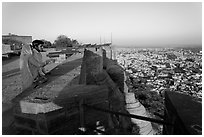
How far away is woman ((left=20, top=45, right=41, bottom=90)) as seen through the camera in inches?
136

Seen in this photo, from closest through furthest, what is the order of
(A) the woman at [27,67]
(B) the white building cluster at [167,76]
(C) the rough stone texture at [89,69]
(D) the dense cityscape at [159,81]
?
1. (A) the woman at [27,67]
2. (C) the rough stone texture at [89,69]
3. (D) the dense cityscape at [159,81]
4. (B) the white building cluster at [167,76]

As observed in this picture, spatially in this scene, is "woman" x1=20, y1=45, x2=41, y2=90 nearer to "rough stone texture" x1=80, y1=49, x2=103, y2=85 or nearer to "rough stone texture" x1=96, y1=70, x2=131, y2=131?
"rough stone texture" x1=80, y1=49, x2=103, y2=85

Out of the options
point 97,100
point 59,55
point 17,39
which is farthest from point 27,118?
point 17,39

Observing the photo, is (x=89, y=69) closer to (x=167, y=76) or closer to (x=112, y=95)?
(x=112, y=95)

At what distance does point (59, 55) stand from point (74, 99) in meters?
11.2

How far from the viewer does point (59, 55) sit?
1321 cm

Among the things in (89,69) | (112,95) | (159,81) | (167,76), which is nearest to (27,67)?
(89,69)

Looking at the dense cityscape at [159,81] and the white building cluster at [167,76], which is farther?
the white building cluster at [167,76]

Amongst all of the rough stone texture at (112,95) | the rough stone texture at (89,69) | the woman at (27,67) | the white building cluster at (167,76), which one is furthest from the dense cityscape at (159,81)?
the woman at (27,67)

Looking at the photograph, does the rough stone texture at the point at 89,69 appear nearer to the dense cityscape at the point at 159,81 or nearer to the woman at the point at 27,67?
the woman at the point at 27,67

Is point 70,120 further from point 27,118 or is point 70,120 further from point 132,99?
point 132,99

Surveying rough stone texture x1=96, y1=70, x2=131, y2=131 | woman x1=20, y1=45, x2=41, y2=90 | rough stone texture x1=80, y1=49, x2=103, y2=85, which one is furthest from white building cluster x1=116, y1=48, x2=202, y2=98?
woman x1=20, y1=45, x2=41, y2=90

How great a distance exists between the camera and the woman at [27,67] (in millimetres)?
3461

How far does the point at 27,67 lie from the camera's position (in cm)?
351
